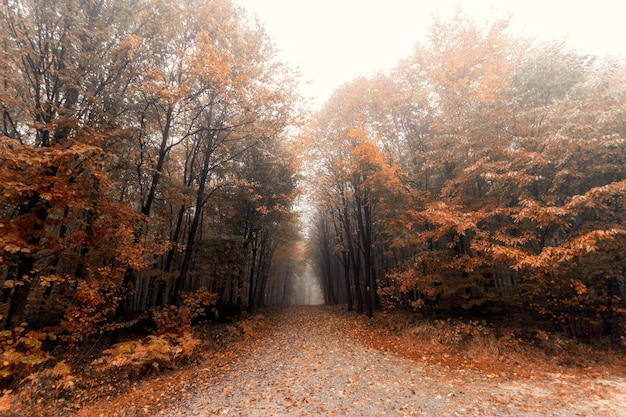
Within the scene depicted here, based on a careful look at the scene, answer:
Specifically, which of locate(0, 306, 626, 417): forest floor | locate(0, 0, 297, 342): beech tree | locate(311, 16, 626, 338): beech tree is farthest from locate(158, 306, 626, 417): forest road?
locate(0, 0, 297, 342): beech tree

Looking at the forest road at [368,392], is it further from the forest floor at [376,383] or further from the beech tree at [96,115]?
the beech tree at [96,115]

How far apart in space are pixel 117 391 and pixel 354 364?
6.24 metres

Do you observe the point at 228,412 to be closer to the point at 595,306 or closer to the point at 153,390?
the point at 153,390

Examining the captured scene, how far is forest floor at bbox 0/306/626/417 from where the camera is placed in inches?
203

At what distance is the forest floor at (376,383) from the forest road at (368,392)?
23mm

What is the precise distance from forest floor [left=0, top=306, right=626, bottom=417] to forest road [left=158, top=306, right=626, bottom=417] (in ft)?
0.08

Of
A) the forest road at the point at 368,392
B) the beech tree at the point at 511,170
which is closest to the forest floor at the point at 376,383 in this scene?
the forest road at the point at 368,392

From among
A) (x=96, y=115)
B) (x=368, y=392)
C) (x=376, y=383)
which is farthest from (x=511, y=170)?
(x=96, y=115)

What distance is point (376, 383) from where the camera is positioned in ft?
21.0

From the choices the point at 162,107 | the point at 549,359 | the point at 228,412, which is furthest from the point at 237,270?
the point at 549,359

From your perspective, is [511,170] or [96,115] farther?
[511,170]

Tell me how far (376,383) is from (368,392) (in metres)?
0.61

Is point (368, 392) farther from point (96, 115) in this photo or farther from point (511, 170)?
point (96, 115)

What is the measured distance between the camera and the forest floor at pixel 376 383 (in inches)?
203
